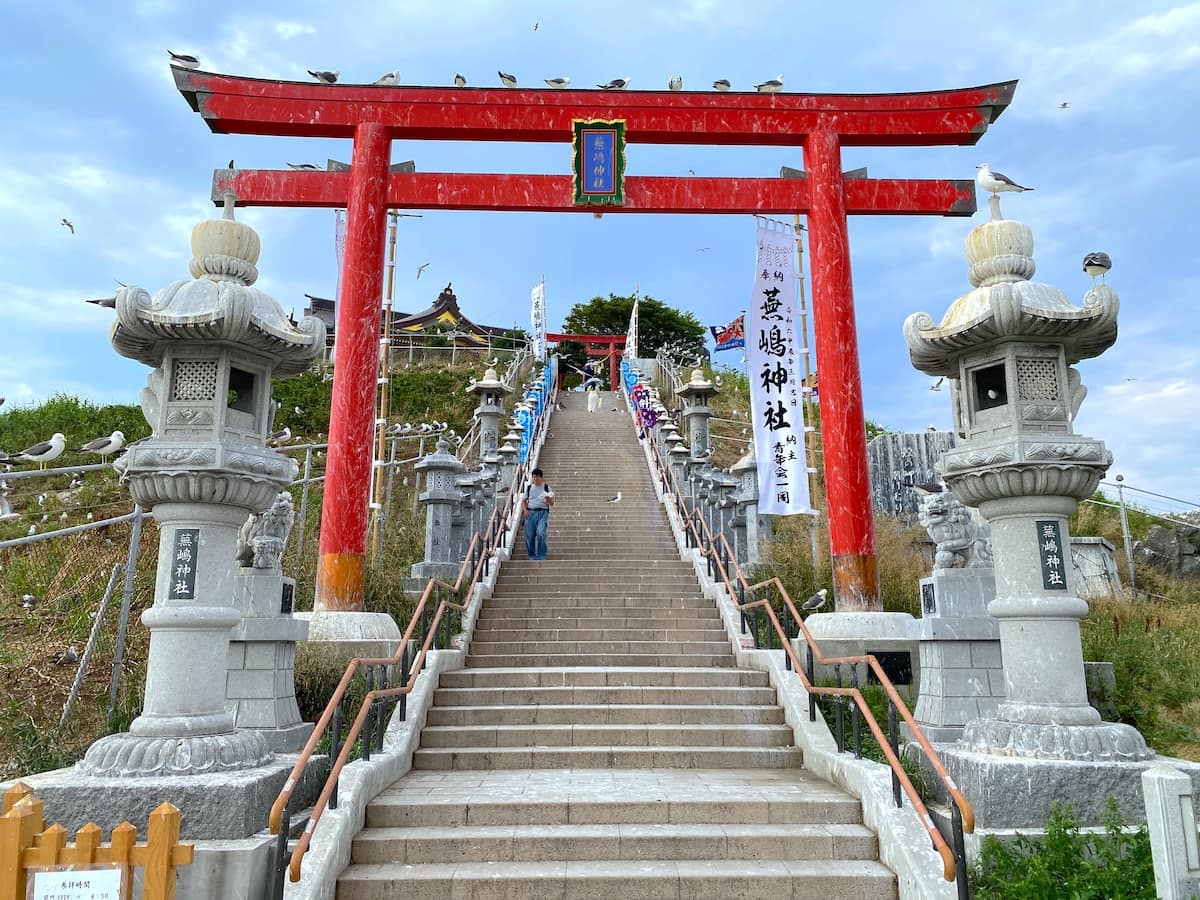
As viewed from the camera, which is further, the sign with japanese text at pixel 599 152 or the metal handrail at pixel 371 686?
the sign with japanese text at pixel 599 152

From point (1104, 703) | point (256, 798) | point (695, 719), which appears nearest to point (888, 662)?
point (1104, 703)

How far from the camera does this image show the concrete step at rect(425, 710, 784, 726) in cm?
754

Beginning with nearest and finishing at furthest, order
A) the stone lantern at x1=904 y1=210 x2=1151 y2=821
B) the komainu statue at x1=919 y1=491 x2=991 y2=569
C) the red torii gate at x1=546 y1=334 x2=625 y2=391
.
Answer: the stone lantern at x1=904 y1=210 x2=1151 y2=821, the komainu statue at x1=919 y1=491 x2=991 y2=569, the red torii gate at x1=546 y1=334 x2=625 y2=391

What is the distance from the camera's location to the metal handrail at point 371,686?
4340mm

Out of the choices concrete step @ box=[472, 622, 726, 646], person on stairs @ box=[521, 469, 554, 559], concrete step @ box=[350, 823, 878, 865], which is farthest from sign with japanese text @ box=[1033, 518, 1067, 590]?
person on stairs @ box=[521, 469, 554, 559]

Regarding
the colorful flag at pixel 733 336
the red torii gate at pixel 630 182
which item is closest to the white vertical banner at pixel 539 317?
the colorful flag at pixel 733 336

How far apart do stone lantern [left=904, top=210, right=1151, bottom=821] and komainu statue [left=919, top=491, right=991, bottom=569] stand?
1703mm

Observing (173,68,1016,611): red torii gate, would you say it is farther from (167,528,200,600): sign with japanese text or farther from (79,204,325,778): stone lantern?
(167,528,200,600): sign with japanese text

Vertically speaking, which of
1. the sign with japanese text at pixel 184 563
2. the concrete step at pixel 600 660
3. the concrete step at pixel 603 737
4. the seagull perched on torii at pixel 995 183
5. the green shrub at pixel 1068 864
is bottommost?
the green shrub at pixel 1068 864

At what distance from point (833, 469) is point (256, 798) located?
308 inches

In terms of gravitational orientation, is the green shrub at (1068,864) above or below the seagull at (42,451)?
below

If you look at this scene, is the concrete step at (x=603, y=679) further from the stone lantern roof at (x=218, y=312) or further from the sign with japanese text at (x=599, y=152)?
the sign with japanese text at (x=599, y=152)

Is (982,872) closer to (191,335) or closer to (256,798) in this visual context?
(256,798)

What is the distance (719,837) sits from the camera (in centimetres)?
522
